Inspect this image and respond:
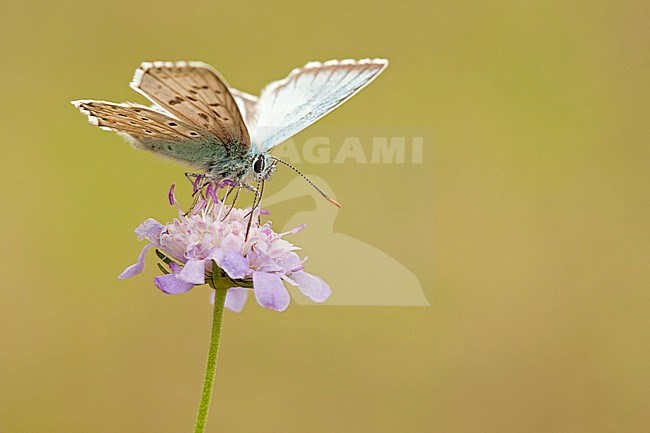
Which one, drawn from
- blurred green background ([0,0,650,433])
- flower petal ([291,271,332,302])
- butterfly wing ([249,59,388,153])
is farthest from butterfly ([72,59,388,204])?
blurred green background ([0,0,650,433])

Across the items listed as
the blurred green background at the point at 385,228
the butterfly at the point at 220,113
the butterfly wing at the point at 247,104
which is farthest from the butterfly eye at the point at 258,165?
the blurred green background at the point at 385,228

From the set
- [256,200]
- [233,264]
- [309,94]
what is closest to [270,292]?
[233,264]

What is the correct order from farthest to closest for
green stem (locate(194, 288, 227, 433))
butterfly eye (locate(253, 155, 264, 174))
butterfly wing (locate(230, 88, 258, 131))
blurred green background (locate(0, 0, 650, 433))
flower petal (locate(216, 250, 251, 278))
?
blurred green background (locate(0, 0, 650, 433)) → butterfly wing (locate(230, 88, 258, 131)) → butterfly eye (locate(253, 155, 264, 174)) → flower petal (locate(216, 250, 251, 278)) → green stem (locate(194, 288, 227, 433))

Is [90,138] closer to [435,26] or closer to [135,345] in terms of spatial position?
[135,345]

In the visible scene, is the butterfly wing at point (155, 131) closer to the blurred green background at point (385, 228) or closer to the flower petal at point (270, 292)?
the flower petal at point (270, 292)

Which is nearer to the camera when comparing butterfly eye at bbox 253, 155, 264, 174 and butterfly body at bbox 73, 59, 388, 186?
butterfly body at bbox 73, 59, 388, 186

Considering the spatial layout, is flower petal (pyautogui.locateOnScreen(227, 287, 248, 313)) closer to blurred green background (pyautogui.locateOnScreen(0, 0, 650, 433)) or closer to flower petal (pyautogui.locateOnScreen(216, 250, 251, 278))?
flower petal (pyautogui.locateOnScreen(216, 250, 251, 278))

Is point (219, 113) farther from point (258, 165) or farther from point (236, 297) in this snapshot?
point (236, 297)

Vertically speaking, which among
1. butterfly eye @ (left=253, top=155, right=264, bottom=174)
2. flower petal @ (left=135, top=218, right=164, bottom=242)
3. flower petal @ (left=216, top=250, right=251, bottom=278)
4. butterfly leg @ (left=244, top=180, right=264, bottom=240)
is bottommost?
flower petal @ (left=216, top=250, right=251, bottom=278)

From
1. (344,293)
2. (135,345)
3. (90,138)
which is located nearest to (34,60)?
(90,138)
